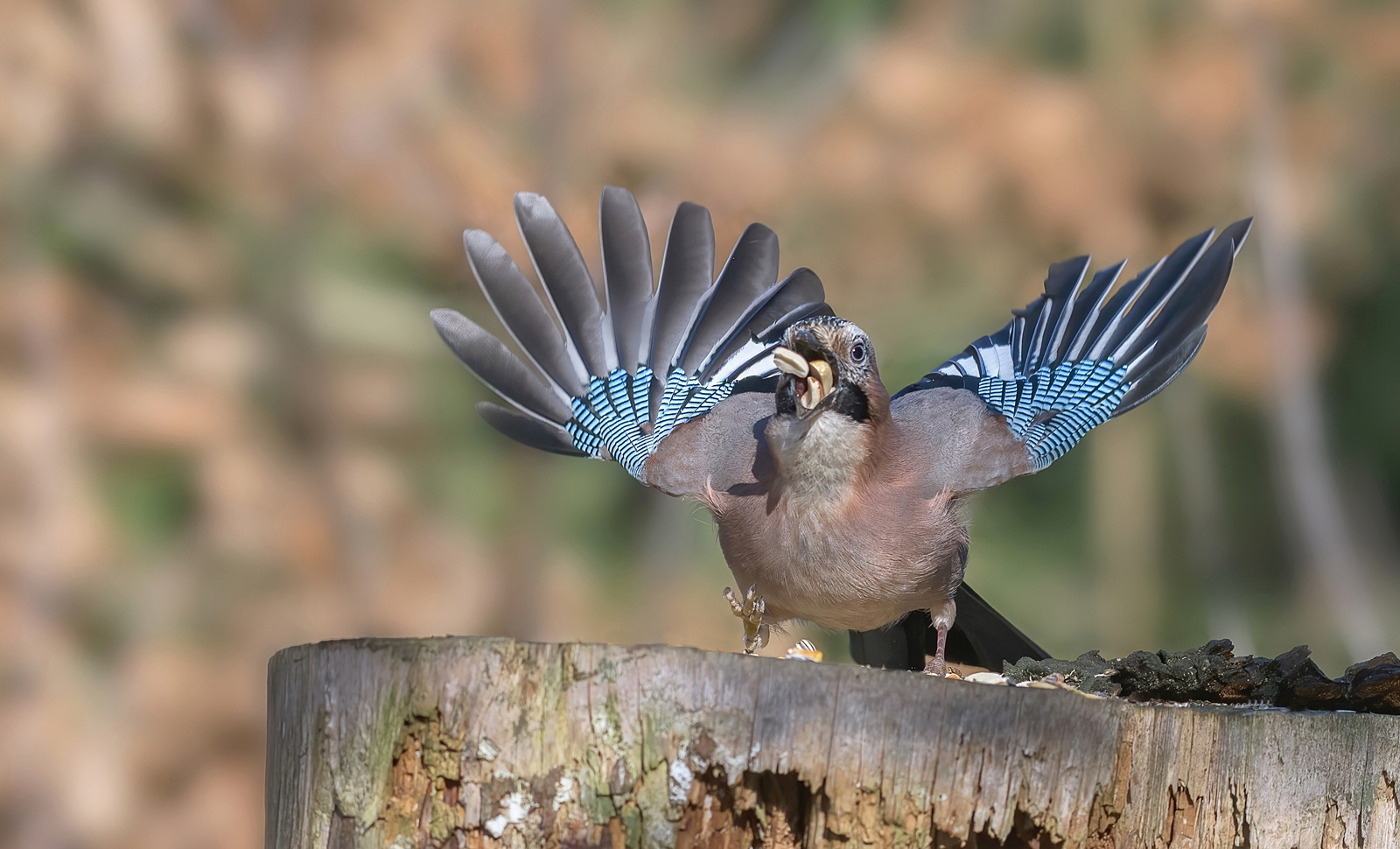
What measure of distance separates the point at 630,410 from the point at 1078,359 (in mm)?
1376

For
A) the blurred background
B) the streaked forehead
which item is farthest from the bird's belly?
the blurred background

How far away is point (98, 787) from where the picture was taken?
219 inches

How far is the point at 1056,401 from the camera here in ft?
12.4

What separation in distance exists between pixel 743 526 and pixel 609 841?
1.41m

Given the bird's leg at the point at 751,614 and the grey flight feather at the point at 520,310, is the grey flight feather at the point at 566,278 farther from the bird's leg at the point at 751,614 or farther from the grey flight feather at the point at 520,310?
the bird's leg at the point at 751,614

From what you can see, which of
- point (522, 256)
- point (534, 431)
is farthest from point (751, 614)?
point (522, 256)

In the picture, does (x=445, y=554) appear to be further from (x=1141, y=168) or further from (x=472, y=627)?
(x=1141, y=168)

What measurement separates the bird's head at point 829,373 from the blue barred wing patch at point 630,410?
847mm

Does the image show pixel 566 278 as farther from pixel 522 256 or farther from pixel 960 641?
pixel 522 256

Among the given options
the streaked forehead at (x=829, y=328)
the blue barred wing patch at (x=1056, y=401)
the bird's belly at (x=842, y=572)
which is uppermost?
the blue barred wing patch at (x=1056, y=401)

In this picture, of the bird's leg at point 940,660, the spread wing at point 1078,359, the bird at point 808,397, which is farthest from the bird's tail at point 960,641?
the spread wing at point 1078,359

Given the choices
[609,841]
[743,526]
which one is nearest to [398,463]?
[743,526]

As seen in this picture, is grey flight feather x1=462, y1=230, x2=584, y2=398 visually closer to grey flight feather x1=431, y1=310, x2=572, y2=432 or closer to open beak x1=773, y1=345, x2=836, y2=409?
grey flight feather x1=431, y1=310, x2=572, y2=432

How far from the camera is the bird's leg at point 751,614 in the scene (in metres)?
3.30
